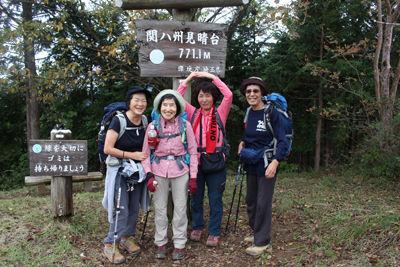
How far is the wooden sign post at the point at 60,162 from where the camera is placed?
3.87 m

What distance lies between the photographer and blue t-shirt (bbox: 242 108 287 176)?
332 centimetres

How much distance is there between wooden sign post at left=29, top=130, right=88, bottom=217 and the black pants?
7.88ft

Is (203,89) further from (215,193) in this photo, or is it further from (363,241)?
(363,241)

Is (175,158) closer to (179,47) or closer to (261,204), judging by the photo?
(261,204)

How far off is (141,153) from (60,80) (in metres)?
6.42

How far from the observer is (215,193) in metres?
3.73

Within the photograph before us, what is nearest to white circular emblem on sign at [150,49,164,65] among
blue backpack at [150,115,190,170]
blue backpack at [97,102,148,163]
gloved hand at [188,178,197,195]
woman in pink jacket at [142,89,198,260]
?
woman in pink jacket at [142,89,198,260]

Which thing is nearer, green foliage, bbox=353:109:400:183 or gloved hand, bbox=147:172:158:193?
gloved hand, bbox=147:172:158:193

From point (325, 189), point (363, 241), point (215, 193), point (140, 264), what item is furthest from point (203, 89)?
point (325, 189)

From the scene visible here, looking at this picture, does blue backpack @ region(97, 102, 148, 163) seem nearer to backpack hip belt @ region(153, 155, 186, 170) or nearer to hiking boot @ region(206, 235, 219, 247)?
backpack hip belt @ region(153, 155, 186, 170)

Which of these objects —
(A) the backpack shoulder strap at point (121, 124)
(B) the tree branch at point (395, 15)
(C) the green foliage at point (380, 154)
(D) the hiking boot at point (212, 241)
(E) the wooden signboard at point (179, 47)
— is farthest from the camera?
(C) the green foliage at point (380, 154)

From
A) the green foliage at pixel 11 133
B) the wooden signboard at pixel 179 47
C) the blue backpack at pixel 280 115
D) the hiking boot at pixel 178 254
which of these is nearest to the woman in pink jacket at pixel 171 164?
the hiking boot at pixel 178 254

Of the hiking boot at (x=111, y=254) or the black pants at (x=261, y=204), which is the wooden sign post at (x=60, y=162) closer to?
the hiking boot at (x=111, y=254)

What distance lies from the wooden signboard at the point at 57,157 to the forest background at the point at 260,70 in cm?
357
